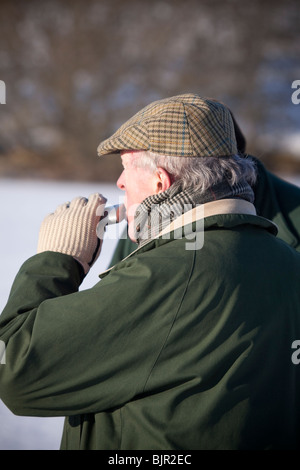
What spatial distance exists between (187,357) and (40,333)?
315 millimetres

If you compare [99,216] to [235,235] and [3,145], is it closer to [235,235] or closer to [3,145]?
[235,235]

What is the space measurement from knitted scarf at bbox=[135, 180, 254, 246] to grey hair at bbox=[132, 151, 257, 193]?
0.6 inches

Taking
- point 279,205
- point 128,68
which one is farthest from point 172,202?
point 128,68

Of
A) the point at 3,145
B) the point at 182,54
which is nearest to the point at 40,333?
the point at 3,145

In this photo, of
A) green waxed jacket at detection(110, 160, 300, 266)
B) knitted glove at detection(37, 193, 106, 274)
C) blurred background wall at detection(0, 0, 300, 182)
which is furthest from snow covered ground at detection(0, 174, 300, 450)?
blurred background wall at detection(0, 0, 300, 182)

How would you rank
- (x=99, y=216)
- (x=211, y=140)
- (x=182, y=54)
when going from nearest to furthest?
(x=211, y=140)
(x=99, y=216)
(x=182, y=54)

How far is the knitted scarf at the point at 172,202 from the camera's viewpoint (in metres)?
1.18

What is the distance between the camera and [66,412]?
1132 millimetres

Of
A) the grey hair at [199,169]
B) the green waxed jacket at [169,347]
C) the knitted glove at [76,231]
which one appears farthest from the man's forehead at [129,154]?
the green waxed jacket at [169,347]

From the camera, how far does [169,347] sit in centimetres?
107

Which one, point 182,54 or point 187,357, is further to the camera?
point 182,54

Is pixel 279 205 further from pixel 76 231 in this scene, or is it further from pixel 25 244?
pixel 25 244

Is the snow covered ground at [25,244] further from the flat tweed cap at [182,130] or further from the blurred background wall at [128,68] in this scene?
the blurred background wall at [128,68]

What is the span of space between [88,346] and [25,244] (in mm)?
3467
